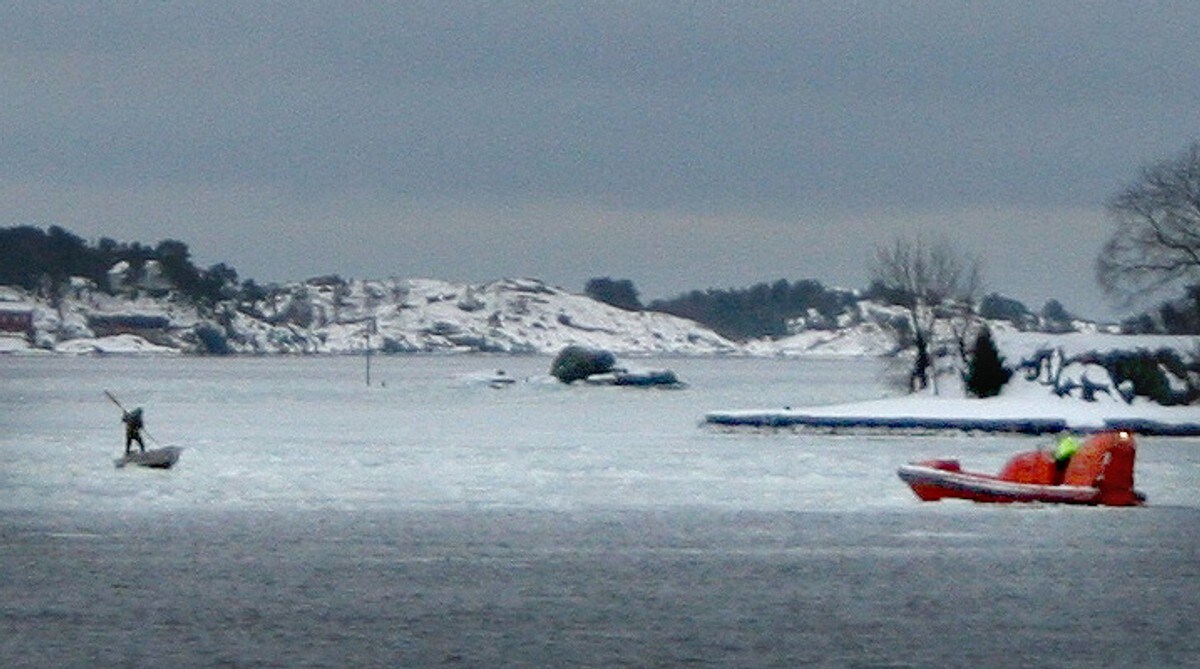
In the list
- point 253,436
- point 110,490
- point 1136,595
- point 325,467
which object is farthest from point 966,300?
point 1136,595

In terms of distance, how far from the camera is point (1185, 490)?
60.1 meters

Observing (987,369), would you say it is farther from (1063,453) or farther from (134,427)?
(1063,453)

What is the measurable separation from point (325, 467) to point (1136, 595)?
36.8 meters

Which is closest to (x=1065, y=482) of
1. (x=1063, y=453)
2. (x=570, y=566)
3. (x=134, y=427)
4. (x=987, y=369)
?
(x=1063, y=453)

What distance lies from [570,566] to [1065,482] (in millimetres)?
19496

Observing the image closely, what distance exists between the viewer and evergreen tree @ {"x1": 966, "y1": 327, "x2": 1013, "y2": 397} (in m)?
110

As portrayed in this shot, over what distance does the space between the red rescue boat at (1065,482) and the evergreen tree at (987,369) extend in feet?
187

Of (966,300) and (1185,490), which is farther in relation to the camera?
(966,300)

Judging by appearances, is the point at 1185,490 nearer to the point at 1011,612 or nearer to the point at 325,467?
the point at 325,467

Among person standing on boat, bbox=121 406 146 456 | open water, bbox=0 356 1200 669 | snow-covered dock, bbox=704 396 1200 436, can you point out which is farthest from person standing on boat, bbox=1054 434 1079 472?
snow-covered dock, bbox=704 396 1200 436

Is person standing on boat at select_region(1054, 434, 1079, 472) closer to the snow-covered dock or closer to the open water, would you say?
the open water

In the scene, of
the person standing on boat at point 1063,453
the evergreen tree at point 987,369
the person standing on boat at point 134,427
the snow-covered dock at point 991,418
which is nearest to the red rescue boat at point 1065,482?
the person standing on boat at point 1063,453

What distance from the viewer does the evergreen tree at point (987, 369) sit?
110 metres

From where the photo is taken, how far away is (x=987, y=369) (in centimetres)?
11088
